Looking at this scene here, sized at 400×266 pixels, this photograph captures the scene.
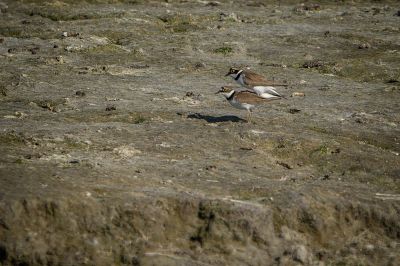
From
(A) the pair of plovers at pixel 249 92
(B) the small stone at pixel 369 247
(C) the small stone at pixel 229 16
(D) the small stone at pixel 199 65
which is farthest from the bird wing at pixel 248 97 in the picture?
(C) the small stone at pixel 229 16

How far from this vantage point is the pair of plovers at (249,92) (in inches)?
768

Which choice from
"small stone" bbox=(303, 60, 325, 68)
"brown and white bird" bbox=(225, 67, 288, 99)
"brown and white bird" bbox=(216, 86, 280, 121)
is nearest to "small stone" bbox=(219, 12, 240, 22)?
"small stone" bbox=(303, 60, 325, 68)

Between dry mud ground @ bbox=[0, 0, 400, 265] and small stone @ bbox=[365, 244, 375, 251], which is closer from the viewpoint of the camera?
dry mud ground @ bbox=[0, 0, 400, 265]

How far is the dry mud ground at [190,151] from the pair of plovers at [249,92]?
0.52m

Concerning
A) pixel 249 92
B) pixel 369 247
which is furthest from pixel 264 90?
pixel 369 247

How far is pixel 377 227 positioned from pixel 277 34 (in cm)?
1787

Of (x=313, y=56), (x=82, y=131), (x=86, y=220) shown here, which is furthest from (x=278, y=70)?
(x=86, y=220)

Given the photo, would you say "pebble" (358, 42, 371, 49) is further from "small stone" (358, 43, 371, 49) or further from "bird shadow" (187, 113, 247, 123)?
"bird shadow" (187, 113, 247, 123)

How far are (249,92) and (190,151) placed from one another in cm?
345

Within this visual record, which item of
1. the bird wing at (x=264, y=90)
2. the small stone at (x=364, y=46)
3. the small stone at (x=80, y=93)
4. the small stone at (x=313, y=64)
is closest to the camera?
the bird wing at (x=264, y=90)

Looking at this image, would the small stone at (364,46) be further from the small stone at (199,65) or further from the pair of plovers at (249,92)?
the pair of plovers at (249,92)

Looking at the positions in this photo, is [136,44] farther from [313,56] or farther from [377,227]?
[377,227]

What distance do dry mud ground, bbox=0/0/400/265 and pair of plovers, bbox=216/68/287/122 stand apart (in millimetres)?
518

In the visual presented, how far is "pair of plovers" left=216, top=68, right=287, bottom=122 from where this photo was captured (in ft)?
64.0
